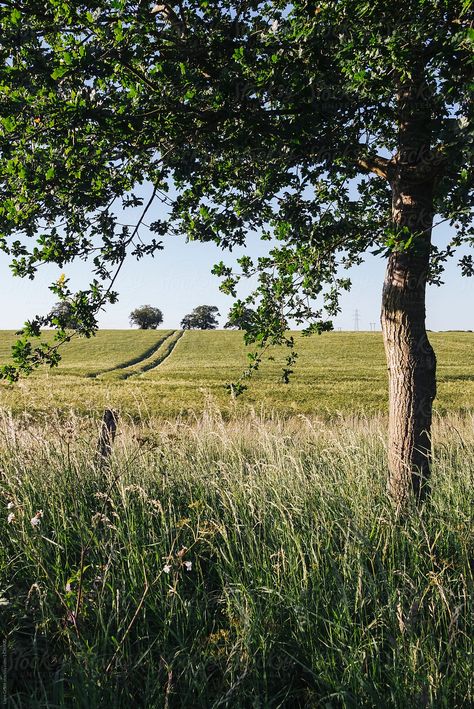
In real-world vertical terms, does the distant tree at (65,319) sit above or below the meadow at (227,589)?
above

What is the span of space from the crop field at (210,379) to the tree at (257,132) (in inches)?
75.3

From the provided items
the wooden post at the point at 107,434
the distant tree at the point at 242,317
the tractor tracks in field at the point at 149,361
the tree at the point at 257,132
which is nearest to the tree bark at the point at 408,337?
the tree at the point at 257,132

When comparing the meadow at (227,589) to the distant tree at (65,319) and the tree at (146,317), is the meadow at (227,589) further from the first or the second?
the tree at (146,317)

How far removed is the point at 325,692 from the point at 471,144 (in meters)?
3.83

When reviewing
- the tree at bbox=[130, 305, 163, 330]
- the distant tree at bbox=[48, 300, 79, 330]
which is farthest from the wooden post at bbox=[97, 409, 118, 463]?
the tree at bbox=[130, 305, 163, 330]

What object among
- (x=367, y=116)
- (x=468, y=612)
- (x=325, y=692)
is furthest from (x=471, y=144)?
(x=325, y=692)

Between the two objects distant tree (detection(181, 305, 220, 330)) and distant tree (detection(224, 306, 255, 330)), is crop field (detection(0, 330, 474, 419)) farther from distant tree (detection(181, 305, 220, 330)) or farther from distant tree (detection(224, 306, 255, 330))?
distant tree (detection(181, 305, 220, 330))

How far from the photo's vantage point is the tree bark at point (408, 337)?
604 centimetres

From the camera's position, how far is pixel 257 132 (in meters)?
5.20

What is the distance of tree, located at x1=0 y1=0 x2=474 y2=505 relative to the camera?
4.39 metres

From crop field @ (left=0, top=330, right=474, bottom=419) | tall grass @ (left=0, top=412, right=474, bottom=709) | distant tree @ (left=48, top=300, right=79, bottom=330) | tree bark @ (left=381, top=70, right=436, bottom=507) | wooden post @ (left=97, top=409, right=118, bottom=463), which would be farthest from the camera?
crop field @ (left=0, top=330, right=474, bottom=419)

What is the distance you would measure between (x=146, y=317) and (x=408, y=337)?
4646 inches

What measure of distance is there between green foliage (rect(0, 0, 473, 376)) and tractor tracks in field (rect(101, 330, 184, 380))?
102 feet

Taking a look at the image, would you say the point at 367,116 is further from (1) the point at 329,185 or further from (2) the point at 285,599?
(2) the point at 285,599
